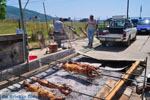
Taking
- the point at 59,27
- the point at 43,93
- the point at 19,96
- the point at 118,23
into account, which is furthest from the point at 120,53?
the point at 19,96

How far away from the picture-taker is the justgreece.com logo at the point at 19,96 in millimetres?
3102

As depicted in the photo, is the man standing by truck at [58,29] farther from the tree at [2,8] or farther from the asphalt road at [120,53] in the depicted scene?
the tree at [2,8]

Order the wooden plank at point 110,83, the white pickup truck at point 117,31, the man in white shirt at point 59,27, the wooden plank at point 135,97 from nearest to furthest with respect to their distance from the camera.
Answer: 1. the wooden plank at point 135,97
2. the wooden plank at point 110,83
3. the man in white shirt at point 59,27
4. the white pickup truck at point 117,31

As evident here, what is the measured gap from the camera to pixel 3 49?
13.7ft

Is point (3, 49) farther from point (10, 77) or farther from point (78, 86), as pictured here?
point (78, 86)

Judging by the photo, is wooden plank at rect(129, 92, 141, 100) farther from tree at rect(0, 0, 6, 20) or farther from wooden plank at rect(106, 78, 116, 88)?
tree at rect(0, 0, 6, 20)

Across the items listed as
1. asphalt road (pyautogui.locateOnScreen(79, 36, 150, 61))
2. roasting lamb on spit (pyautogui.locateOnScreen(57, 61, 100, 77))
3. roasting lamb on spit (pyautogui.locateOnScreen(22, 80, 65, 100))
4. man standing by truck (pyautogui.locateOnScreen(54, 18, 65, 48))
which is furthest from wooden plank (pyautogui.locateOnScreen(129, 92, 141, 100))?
man standing by truck (pyautogui.locateOnScreen(54, 18, 65, 48))

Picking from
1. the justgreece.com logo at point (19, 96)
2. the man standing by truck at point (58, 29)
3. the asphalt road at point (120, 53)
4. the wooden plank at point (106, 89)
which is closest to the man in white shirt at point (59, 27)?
the man standing by truck at point (58, 29)

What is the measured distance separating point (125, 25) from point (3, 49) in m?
9.53

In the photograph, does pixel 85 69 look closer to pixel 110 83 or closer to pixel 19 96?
pixel 110 83

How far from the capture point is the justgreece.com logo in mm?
3102

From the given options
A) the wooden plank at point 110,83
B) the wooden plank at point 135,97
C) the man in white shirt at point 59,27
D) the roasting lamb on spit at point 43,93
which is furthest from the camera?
the man in white shirt at point 59,27

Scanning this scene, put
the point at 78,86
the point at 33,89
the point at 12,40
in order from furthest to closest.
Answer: the point at 12,40 < the point at 78,86 < the point at 33,89

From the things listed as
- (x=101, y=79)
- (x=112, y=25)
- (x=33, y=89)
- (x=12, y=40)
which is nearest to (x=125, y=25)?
(x=112, y=25)
